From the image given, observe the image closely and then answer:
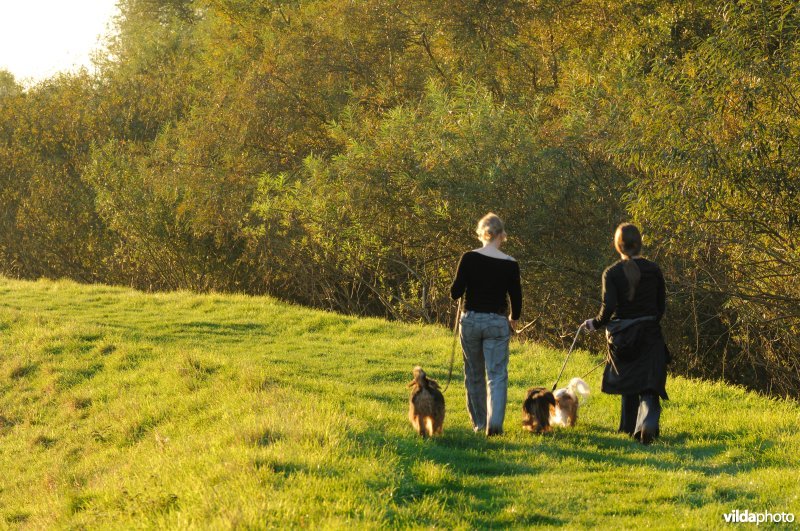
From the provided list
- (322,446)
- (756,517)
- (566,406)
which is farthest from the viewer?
(566,406)

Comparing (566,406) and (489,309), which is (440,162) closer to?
(566,406)

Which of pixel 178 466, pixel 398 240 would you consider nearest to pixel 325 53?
pixel 398 240

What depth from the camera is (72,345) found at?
16078 mm

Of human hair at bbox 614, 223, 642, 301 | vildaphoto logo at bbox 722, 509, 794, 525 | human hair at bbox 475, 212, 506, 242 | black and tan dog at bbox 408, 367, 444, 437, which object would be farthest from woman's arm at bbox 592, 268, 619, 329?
vildaphoto logo at bbox 722, 509, 794, 525

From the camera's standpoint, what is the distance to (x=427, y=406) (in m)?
9.04

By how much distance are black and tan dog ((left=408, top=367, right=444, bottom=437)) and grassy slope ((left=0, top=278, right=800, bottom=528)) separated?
20cm

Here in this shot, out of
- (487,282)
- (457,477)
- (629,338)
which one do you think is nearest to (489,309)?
(487,282)

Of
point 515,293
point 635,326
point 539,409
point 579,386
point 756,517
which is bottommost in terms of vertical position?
point 756,517

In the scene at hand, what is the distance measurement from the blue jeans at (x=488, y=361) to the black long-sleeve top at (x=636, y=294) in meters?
0.98

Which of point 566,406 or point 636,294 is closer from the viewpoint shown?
point 636,294

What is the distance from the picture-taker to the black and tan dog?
8.98 meters

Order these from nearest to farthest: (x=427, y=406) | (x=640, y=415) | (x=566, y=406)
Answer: (x=427, y=406) → (x=640, y=415) → (x=566, y=406)

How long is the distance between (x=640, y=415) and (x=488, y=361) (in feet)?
5.42

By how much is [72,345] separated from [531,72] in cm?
1290
